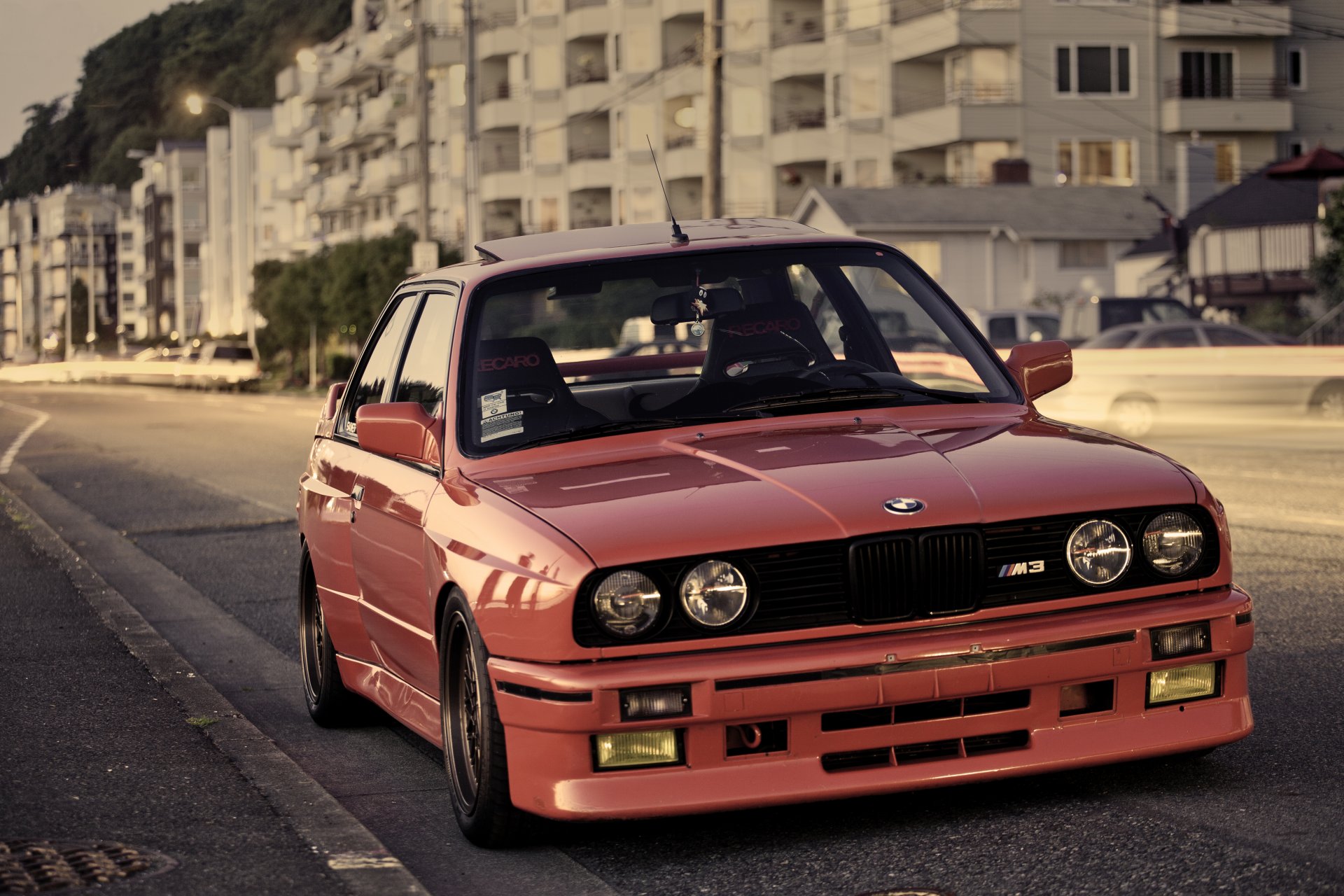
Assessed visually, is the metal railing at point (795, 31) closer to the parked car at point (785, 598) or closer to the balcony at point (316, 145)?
the balcony at point (316, 145)

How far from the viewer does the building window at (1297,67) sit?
6588 centimetres

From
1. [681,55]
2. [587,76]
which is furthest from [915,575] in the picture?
[587,76]

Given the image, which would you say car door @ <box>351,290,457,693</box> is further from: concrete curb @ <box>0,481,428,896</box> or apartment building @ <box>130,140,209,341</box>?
apartment building @ <box>130,140,209,341</box>

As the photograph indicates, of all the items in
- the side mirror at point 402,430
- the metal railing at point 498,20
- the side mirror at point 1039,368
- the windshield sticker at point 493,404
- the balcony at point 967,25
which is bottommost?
the side mirror at point 402,430

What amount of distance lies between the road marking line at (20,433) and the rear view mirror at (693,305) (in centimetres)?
1770

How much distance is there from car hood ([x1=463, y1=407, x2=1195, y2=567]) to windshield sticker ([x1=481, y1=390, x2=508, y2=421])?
25cm

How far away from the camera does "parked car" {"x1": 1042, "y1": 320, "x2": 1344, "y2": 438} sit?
23.8m

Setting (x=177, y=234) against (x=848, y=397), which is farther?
(x=177, y=234)

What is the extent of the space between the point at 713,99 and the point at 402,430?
88.1 ft

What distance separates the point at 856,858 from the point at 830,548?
2.42 feet

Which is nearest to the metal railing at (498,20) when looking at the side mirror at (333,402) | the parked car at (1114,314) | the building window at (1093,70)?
the building window at (1093,70)

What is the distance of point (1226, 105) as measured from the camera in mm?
63062

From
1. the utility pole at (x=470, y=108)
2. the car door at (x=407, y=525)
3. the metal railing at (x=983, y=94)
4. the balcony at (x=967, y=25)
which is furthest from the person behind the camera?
the metal railing at (x=983, y=94)

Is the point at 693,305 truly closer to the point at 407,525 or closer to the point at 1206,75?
the point at 407,525
